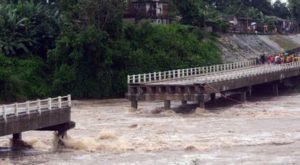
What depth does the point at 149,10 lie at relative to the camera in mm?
96938

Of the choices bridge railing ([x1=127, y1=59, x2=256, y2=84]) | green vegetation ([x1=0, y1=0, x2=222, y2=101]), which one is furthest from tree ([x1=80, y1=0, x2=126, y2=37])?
bridge railing ([x1=127, y1=59, x2=256, y2=84])

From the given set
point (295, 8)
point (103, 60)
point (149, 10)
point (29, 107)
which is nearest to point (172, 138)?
point (29, 107)

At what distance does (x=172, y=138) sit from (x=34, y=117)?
947cm

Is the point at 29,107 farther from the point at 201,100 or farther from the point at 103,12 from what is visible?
the point at 103,12

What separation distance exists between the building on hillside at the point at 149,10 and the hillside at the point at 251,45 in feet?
28.3

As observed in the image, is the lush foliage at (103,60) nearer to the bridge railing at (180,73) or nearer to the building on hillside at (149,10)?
the bridge railing at (180,73)

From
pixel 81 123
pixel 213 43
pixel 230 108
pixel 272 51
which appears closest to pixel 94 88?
pixel 230 108

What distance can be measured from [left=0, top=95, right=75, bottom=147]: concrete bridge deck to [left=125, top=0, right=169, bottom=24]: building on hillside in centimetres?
5430

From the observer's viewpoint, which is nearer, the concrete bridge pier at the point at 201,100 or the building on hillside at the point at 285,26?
the concrete bridge pier at the point at 201,100

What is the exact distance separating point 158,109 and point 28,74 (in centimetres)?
1721

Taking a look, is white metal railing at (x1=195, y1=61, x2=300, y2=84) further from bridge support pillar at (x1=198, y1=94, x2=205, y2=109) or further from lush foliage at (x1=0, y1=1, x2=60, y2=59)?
lush foliage at (x1=0, y1=1, x2=60, y2=59)

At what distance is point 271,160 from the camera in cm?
3575

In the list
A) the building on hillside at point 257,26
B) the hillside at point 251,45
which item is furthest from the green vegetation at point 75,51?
the building on hillside at point 257,26

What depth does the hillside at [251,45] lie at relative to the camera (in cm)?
9906
